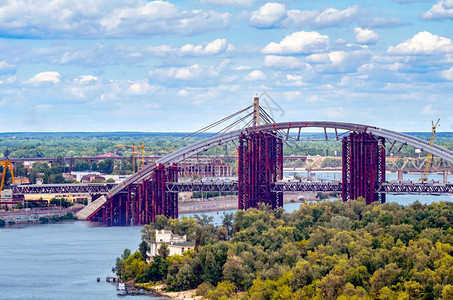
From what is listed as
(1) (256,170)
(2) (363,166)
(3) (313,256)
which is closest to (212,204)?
(1) (256,170)

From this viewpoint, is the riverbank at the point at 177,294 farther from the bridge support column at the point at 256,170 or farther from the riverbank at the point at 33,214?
the riverbank at the point at 33,214

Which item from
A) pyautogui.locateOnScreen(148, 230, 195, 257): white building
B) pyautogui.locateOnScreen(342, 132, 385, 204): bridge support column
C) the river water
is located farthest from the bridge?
pyautogui.locateOnScreen(148, 230, 195, 257): white building

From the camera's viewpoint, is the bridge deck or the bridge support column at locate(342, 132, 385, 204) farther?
the bridge deck

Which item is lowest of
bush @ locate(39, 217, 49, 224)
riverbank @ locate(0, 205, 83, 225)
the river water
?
the river water

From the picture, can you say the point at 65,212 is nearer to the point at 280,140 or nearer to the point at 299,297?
the point at 280,140

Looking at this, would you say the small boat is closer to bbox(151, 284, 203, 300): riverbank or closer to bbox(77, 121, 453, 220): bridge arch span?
bbox(151, 284, 203, 300): riverbank

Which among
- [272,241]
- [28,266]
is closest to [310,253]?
[272,241]
